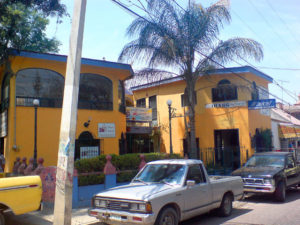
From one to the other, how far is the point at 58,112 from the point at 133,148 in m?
6.73

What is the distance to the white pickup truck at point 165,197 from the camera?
602 centimetres

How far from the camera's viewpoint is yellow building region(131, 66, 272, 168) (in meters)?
17.6

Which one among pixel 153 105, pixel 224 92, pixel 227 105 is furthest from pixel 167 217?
pixel 153 105

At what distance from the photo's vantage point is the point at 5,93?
14.7m

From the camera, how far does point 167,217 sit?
6.34m

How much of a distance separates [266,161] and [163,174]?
233 inches

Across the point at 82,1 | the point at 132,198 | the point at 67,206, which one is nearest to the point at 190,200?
the point at 132,198

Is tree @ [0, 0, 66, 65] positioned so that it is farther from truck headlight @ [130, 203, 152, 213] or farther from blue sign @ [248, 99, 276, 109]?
blue sign @ [248, 99, 276, 109]

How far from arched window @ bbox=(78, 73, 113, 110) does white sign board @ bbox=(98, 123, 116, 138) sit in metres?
0.93

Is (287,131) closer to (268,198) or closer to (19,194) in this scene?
(268,198)

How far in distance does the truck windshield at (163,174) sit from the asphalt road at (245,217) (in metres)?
1.42

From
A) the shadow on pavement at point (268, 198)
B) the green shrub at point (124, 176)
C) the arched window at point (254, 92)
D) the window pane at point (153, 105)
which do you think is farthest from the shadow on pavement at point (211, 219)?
the window pane at point (153, 105)

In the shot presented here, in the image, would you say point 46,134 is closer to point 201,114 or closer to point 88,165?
point 88,165

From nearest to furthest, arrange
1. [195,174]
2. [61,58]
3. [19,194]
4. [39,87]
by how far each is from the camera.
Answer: [19,194], [195,174], [39,87], [61,58]
